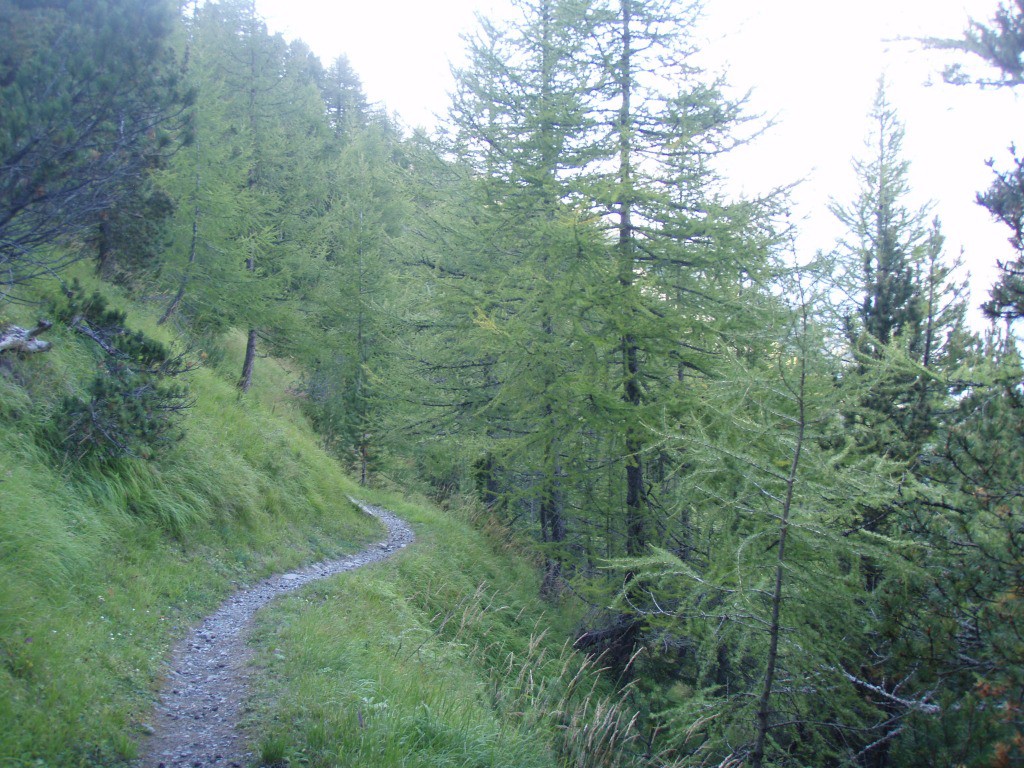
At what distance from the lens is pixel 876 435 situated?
6957mm

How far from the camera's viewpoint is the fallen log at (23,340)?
7418 mm

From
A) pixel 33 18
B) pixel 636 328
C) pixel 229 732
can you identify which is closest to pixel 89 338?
pixel 33 18

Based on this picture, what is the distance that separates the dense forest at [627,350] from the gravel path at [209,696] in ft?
3.68

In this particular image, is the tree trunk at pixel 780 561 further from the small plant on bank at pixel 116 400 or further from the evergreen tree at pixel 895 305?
the small plant on bank at pixel 116 400

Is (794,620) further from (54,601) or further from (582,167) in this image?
(582,167)

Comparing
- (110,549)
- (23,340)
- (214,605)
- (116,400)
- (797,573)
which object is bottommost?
(214,605)

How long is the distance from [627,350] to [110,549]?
23.6ft

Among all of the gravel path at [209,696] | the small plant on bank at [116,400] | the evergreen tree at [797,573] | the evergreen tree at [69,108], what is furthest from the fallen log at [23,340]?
the evergreen tree at [797,573]

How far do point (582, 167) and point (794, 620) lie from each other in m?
7.67

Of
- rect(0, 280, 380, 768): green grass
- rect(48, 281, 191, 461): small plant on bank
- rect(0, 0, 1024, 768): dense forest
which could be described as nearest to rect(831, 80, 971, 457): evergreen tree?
rect(0, 0, 1024, 768): dense forest

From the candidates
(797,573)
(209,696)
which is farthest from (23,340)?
(797,573)

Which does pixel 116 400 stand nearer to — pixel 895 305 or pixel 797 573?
pixel 797 573

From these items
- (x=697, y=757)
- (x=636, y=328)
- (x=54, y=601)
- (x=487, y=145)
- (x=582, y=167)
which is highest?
(x=487, y=145)

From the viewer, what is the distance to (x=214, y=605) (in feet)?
23.6
